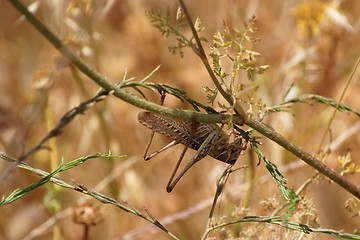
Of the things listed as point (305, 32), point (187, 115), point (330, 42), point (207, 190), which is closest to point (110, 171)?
point (207, 190)

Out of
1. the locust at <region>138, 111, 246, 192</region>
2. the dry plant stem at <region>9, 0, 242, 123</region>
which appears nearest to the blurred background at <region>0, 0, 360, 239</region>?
the locust at <region>138, 111, 246, 192</region>

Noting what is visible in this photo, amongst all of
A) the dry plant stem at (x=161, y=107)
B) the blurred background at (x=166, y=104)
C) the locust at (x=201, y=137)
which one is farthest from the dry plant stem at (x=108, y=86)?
the blurred background at (x=166, y=104)

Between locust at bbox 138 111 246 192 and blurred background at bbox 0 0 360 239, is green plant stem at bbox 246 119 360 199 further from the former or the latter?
blurred background at bbox 0 0 360 239

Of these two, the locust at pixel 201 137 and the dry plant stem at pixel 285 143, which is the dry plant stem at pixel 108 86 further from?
Result: the locust at pixel 201 137

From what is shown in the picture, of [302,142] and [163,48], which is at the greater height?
[163,48]

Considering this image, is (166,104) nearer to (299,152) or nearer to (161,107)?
(299,152)

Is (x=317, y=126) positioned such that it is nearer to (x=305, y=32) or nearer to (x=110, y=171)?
(x=305, y=32)

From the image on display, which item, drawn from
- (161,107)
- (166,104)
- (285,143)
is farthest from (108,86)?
(166,104)

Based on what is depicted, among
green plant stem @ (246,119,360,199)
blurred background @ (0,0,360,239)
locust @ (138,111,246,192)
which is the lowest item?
green plant stem @ (246,119,360,199)
